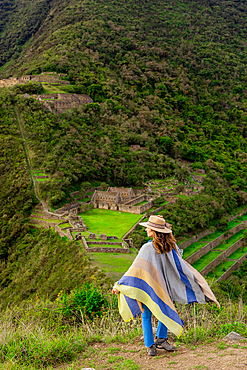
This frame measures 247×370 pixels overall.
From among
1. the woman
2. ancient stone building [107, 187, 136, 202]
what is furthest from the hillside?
ancient stone building [107, 187, 136, 202]

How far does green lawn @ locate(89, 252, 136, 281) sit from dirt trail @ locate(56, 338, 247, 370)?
9.90 meters

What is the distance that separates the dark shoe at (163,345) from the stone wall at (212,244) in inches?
968

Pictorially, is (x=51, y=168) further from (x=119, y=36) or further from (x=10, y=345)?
(x=119, y=36)

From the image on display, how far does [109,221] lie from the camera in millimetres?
30406

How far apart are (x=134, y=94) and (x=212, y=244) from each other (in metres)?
47.5

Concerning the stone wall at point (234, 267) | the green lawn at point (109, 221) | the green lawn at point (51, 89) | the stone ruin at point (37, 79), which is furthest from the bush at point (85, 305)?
the stone ruin at point (37, 79)

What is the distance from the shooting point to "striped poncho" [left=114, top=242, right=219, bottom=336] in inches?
188

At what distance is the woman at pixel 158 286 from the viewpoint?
479cm

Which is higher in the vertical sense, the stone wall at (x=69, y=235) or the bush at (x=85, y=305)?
the bush at (x=85, y=305)

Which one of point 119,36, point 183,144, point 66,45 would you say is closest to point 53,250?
point 183,144

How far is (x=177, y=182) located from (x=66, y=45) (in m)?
50.6

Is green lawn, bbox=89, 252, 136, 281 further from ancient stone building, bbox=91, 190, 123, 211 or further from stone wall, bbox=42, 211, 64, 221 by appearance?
ancient stone building, bbox=91, 190, 123, 211

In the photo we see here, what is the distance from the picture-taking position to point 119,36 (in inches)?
3526

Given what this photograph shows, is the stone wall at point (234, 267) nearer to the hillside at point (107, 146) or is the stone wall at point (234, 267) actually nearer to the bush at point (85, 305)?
the hillside at point (107, 146)
